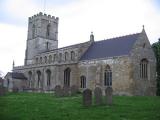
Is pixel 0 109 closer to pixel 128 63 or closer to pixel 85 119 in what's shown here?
pixel 85 119

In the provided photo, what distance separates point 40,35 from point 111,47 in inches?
1038

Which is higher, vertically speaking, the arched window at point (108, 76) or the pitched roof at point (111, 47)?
the pitched roof at point (111, 47)

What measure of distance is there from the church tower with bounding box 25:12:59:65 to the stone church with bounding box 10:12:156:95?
408 cm

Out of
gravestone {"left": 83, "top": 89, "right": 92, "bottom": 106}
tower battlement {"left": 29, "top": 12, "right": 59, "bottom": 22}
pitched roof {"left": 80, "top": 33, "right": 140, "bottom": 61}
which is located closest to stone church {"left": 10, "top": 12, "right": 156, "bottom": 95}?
pitched roof {"left": 80, "top": 33, "right": 140, "bottom": 61}

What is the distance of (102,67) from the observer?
42188 millimetres

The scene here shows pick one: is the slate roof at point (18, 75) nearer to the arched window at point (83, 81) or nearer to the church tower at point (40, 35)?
the church tower at point (40, 35)

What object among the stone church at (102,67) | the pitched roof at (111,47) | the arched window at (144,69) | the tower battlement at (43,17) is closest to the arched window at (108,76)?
the stone church at (102,67)

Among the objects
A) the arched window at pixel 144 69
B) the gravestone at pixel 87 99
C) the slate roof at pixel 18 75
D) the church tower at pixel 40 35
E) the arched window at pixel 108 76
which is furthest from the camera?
the church tower at pixel 40 35

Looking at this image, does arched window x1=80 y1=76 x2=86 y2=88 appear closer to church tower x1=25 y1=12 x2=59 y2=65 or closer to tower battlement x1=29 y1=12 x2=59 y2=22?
church tower x1=25 y1=12 x2=59 y2=65

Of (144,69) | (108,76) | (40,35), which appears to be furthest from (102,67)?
(40,35)

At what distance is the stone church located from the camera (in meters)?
38.5

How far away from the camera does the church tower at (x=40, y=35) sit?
6631 cm

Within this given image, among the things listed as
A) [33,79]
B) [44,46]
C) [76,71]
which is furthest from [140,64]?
[44,46]

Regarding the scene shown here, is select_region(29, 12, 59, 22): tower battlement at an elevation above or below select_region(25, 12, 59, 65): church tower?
above
